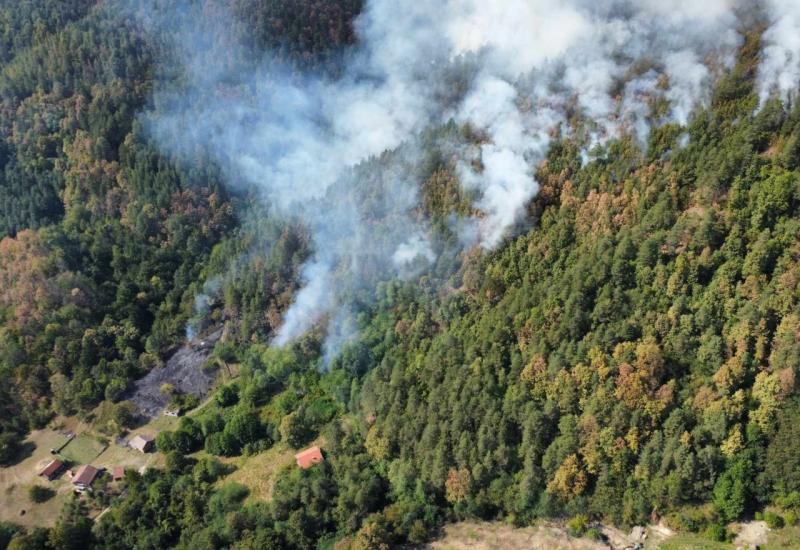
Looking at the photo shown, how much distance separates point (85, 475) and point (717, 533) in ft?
197

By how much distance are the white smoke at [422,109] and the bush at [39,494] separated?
28.7m

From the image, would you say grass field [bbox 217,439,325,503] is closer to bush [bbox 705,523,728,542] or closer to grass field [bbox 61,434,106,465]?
grass field [bbox 61,434,106,465]

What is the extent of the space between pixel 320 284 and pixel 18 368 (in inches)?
1471

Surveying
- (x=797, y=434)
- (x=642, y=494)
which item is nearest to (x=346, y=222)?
(x=642, y=494)

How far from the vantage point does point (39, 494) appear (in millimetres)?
75125

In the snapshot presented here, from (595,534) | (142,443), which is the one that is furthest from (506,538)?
(142,443)

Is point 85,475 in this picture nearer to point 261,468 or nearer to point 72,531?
point 72,531

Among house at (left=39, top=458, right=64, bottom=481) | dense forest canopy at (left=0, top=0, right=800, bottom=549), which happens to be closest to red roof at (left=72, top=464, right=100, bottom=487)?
dense forest canopy at (left=0, top=0, right=800, bottom=549)

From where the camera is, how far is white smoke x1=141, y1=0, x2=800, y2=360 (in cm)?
7425

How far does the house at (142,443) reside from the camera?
80000 millimetres

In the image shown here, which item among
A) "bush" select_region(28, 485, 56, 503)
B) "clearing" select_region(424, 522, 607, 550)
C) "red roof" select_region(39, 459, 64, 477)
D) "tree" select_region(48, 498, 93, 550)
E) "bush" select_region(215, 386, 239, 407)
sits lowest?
"clearing" select_region(424, 522, 607, 550)

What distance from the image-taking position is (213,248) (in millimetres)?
102125

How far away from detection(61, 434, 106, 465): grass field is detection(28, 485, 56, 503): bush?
4.52 m

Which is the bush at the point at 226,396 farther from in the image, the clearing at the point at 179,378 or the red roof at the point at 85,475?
the red roof at the point at 85,475
